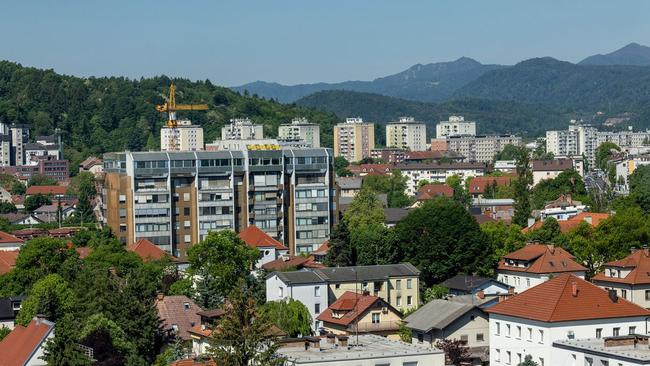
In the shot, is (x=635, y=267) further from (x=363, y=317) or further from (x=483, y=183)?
(x=483, y=183)

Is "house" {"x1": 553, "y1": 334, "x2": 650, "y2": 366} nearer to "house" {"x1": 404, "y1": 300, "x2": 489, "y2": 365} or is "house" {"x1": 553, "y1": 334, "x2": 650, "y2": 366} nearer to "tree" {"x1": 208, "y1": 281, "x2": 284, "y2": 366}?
"house" {"x1": 404, "y1": 300, "x2": 489, "y2": 365}

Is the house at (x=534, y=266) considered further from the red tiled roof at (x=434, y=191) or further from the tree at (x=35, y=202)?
the tree at (x=35, y=202)

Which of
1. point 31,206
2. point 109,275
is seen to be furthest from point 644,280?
point 31,206

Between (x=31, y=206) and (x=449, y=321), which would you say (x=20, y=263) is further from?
(x=31, y=206)

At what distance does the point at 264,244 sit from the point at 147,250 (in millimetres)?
6278

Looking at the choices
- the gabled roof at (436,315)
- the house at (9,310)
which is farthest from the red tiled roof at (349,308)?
the house at (9,310)

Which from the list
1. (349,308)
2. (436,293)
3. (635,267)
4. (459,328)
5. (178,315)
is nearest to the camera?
(459,328)

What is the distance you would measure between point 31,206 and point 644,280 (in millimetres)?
91507

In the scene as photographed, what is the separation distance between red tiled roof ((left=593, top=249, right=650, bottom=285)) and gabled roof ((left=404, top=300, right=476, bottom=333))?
8.66 metres

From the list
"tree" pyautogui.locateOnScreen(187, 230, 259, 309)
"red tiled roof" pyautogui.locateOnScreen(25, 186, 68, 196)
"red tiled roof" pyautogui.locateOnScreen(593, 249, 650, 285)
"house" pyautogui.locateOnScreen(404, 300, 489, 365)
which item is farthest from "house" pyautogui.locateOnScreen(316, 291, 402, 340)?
"red tiled roof" pyautogui.locateOnScreen(25, 186, 68, 196)

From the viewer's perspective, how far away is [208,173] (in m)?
76.4

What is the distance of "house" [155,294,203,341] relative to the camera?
47.0m

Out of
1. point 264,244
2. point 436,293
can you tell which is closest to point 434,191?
point 264,244

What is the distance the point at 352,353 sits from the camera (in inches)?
1356
